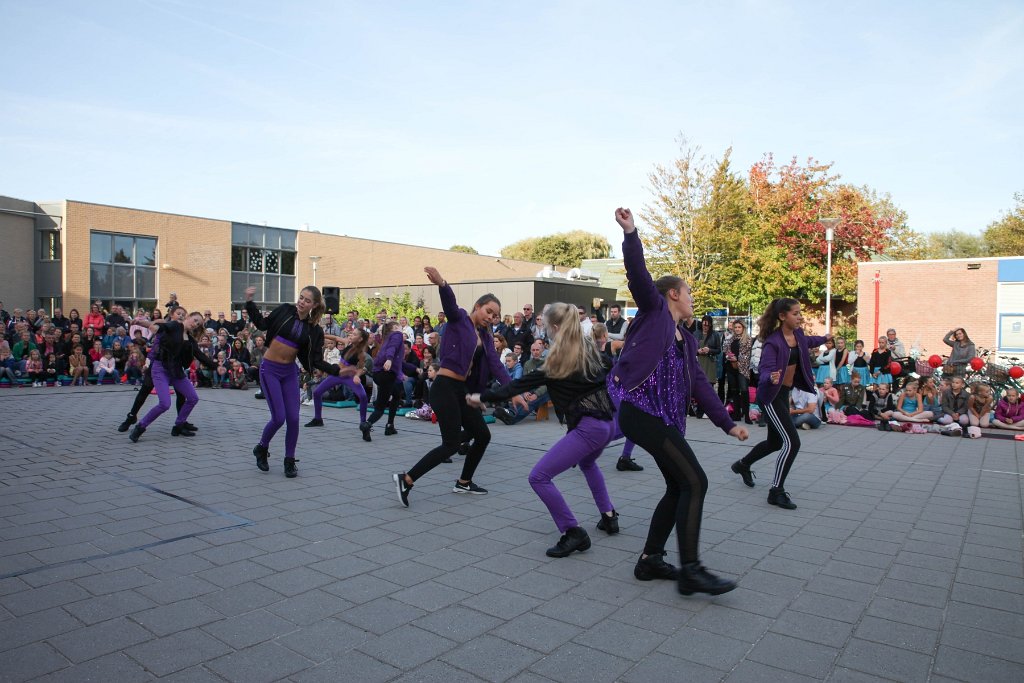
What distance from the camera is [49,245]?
92.4 feet

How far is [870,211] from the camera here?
30656 millimetres

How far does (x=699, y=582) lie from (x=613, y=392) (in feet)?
3.91

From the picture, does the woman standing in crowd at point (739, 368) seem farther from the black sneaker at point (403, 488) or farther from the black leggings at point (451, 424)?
the black sneaker at point (403, 488)

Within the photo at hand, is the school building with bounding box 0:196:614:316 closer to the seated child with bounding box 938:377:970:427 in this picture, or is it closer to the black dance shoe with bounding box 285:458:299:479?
the seated child with bounding box 938:377:970:427

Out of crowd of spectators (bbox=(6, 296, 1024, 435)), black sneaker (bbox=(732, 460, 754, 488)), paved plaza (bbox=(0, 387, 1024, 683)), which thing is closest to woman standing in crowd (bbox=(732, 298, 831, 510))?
black sneaker (bbox=(732, 460, 754, 488))

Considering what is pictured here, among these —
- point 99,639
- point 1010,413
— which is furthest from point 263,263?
point 99,639

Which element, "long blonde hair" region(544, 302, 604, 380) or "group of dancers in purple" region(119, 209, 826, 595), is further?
"long blonde hair" region(544, 302, 604, 380)

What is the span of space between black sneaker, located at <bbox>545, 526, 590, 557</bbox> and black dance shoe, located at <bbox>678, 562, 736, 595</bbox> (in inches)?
34.4

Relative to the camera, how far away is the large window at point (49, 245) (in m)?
27.9

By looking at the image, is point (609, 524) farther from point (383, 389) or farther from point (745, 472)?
point (383, 389)

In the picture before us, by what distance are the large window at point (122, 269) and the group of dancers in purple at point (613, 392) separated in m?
25.7

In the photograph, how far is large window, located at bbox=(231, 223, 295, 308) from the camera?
3353 cm

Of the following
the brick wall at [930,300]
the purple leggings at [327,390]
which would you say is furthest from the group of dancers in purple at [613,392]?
the brick wall at [930,300]

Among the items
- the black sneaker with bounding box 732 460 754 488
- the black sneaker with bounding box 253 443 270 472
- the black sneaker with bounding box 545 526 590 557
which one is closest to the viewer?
the black sneaker with bounding box 545 526 590 557
